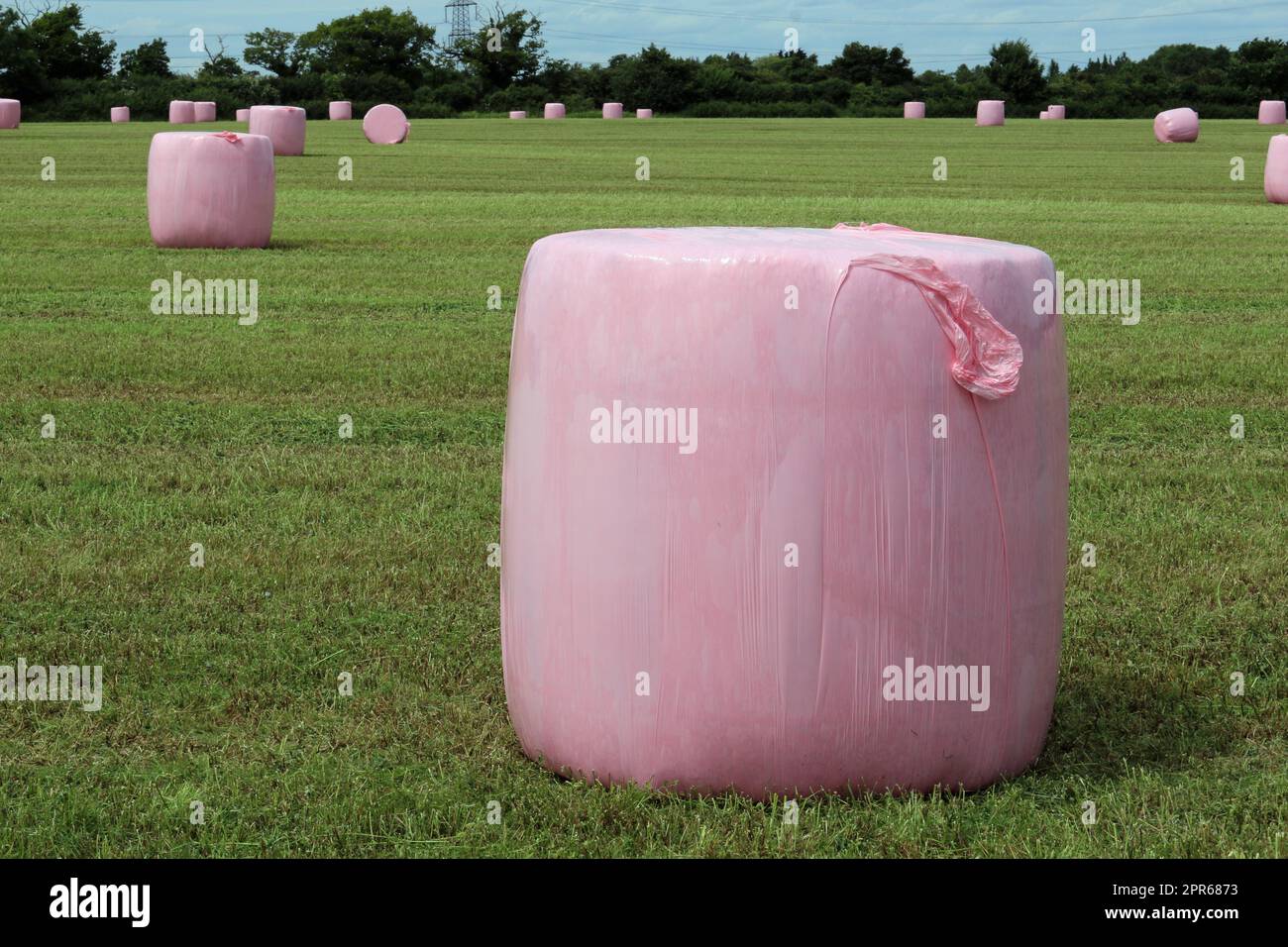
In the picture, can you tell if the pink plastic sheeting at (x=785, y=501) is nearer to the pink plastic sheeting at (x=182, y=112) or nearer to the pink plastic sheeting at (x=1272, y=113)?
the pink plastic sheeting at (x=182, y=112)

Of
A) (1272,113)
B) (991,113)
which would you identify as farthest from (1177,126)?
(1272,113)

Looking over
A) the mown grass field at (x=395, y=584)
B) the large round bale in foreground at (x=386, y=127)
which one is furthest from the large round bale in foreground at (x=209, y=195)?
the large round bale in foreground at (x=386, y=127)

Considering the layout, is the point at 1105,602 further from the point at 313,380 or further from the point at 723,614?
the point at 313,380

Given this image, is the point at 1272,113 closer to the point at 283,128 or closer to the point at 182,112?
the point at 182,112

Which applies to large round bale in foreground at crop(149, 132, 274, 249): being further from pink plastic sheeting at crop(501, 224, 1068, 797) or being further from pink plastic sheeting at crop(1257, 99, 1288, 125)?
pink plastic sheeting at crop(1257, 99, 1288, 125)

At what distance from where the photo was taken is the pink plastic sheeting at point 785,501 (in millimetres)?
3857

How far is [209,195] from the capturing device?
16203 mm

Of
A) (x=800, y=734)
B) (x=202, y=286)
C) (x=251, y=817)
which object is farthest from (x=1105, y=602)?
(x=202, y=286)

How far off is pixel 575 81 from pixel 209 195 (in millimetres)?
65543

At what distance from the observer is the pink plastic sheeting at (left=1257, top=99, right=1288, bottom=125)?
59875mm

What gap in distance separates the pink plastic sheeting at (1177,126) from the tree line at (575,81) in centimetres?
2678
